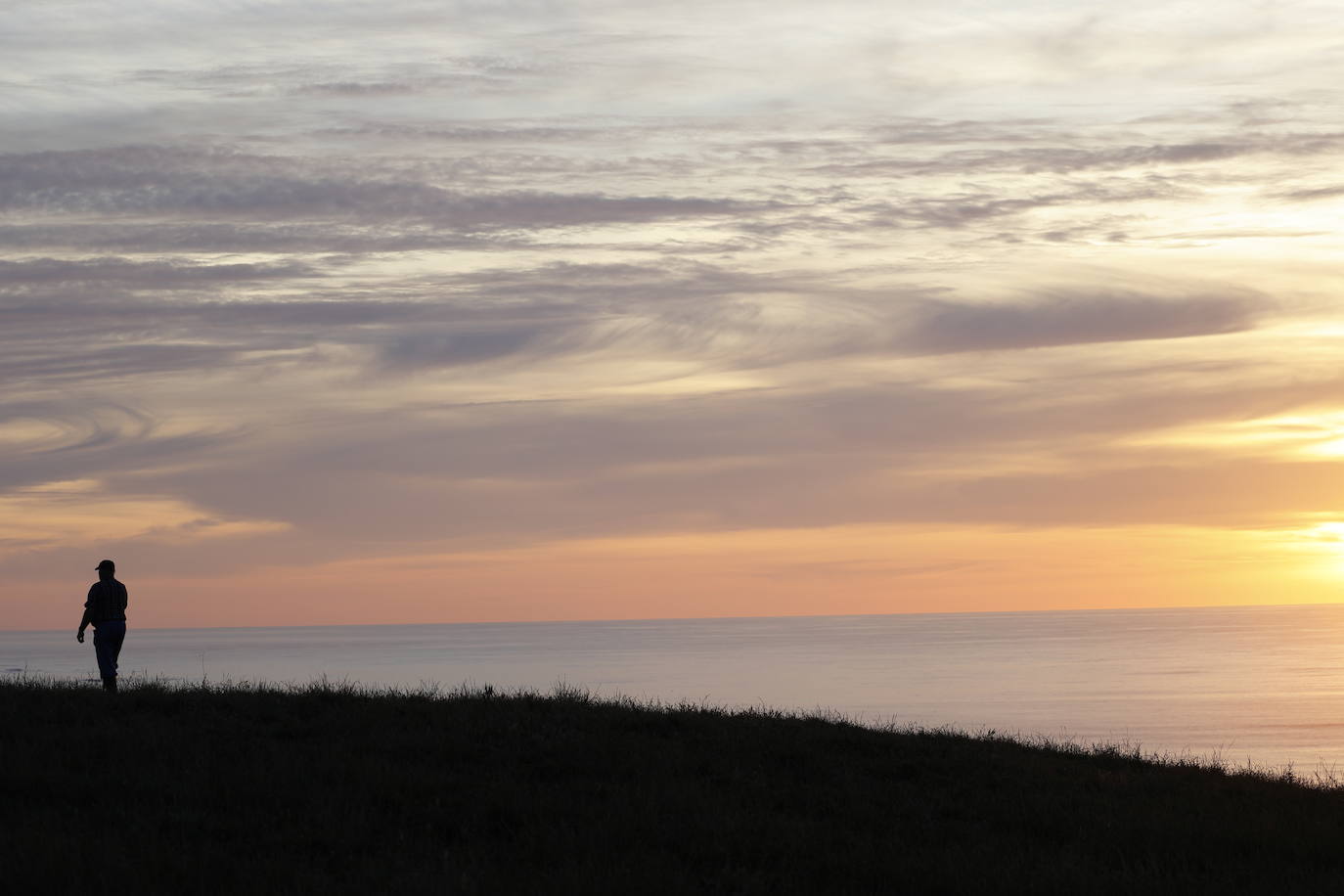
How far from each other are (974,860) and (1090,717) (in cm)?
8686

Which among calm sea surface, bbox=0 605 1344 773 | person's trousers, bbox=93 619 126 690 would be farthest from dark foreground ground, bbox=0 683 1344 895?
calm sea surface, bbox=0 605 1344 773

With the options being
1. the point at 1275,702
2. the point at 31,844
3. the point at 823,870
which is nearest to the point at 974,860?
the point at 823,870

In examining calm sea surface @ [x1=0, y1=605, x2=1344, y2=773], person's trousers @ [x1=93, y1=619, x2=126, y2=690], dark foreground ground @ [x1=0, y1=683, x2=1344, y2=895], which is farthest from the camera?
calm sea surface @ [x1=0, y1=605, x2=1344, y2=773]

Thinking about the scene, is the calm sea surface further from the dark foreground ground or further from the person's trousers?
the dark foreground ground

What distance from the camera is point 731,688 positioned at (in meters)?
123

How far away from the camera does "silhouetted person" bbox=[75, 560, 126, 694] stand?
22.3 metres

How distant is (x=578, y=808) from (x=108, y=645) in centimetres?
1191

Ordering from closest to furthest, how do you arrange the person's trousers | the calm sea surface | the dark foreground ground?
the dark foreground ground
the person's trousers
the calm sea surface

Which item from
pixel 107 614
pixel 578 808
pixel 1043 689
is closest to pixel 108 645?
pixel 107 614

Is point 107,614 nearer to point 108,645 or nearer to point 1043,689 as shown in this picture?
point 108,645

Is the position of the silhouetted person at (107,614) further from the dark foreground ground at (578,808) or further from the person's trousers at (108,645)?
the dark foreground ground at (578,808)

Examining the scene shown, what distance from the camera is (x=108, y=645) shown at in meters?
22.4

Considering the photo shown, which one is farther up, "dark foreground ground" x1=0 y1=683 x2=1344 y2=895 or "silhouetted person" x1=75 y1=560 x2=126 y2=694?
"silhouetted person" x1=75 y1=560 x2=126 y2=694

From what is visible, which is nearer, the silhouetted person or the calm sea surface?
the silhouetted person
